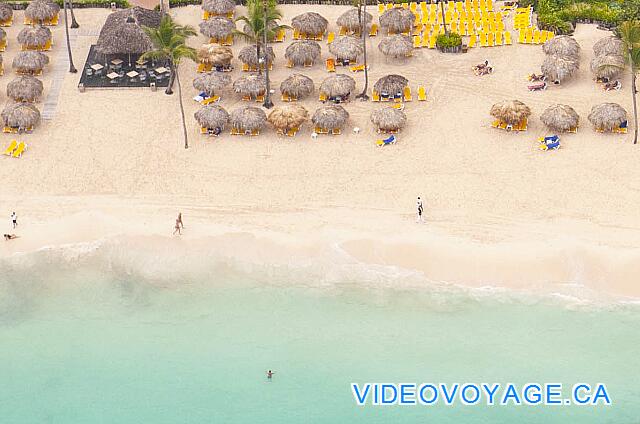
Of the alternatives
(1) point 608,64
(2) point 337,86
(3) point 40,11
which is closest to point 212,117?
(2) point 337,86

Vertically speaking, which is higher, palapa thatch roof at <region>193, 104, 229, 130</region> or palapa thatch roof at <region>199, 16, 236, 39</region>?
palapa thatch roof at <region>199, 16, 236, 39</region>

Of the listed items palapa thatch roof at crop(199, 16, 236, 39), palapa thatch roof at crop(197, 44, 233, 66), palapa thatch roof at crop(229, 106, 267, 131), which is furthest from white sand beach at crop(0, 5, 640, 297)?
palapa thatch roof at crop(199, 16, 236, 39)

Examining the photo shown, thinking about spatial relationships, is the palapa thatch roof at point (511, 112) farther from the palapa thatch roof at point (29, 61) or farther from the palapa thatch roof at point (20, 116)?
the palapa thatch roof at point (29, 61)

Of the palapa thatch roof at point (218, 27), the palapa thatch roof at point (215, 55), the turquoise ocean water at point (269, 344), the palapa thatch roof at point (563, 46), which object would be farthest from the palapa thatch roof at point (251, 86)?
the palapa thatch roof at point (563, 46)

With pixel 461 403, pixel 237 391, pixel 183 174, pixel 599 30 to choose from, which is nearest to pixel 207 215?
pixel 183 174

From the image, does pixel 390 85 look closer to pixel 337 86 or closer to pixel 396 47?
pixel 337 86

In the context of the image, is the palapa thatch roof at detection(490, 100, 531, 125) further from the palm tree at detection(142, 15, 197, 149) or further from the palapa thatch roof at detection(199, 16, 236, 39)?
the palapa thatch roof at detection(199, 16, 236, 39)
